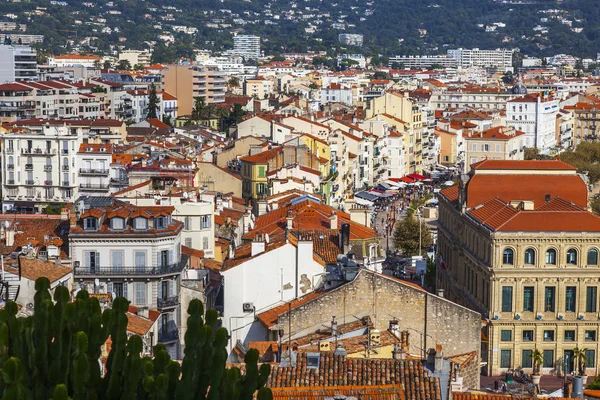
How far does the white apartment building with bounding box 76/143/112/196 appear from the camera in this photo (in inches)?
3270

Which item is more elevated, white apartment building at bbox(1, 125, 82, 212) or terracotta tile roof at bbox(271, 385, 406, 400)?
terracotta tile roof at bbox(271, 385, 406, 400)

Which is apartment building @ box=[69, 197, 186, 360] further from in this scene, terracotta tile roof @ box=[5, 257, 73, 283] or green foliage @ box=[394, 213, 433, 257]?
green foliage @ box=[394, 213, 433, 257]

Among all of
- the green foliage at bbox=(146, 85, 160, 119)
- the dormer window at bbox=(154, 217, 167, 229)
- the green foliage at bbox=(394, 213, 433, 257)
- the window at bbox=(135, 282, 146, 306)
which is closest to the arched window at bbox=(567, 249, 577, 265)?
the dormer window at bbox=(154, 217, 167, 229)

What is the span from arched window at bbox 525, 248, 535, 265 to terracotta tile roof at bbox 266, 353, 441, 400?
27.9 metres

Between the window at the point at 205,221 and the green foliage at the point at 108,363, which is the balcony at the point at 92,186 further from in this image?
the green foliage at the point at 108,363

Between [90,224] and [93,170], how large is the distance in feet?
135

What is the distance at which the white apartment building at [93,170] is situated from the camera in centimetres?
8306

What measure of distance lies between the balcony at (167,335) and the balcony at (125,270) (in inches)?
85.0

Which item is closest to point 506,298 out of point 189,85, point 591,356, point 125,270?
point 591,356

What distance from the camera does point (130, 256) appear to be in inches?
1678

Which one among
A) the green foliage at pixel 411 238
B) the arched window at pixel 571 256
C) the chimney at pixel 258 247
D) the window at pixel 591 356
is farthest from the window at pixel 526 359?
the green foliage at pixel 411 238

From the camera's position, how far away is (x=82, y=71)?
194 m

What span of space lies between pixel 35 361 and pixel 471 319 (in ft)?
61.3

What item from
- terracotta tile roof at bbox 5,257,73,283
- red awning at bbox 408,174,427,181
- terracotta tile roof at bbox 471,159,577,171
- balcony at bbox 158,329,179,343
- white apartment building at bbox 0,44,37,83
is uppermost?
white apartment building at bbox 0,44,37,83
